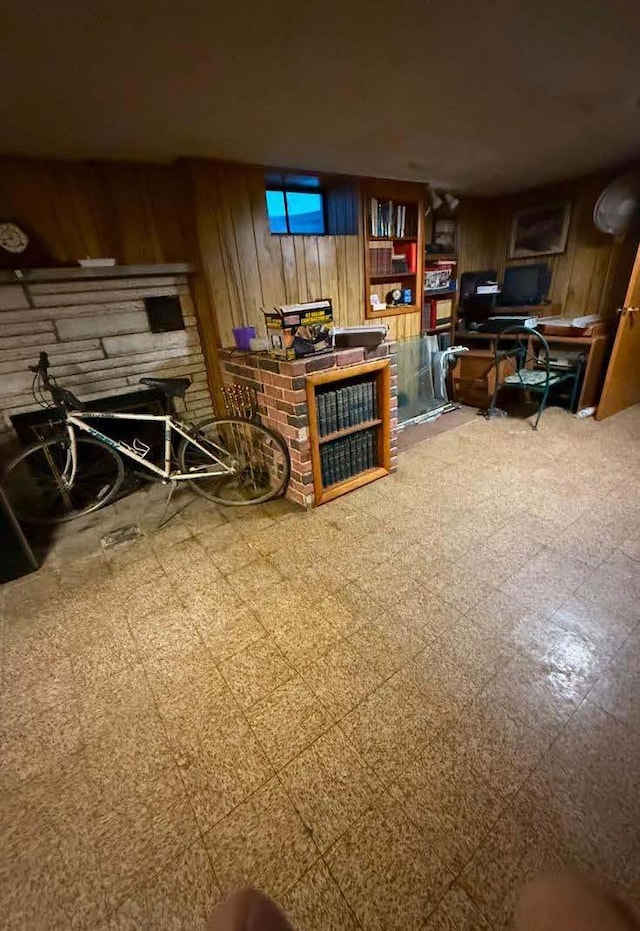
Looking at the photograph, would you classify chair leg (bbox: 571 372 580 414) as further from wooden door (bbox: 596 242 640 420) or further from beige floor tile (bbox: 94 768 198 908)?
beige floor tile (bbox: 94 768 198 908)

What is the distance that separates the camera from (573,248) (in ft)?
12.5

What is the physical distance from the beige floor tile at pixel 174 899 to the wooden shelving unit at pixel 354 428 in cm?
165

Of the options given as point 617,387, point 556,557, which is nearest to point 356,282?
point 617,387

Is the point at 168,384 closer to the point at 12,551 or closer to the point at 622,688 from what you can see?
the point at 12,551

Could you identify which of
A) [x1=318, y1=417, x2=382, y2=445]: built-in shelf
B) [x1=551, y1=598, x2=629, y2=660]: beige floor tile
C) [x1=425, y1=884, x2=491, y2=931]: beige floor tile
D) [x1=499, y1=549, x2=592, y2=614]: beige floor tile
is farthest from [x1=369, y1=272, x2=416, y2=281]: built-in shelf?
[x1=425, y1=884, x2=491, y2=931]: beige floor tile

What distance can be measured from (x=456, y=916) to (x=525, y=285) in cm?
483

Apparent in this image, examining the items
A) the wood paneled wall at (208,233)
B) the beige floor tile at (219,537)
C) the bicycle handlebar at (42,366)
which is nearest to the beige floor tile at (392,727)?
the beige floor tile at (219,537)

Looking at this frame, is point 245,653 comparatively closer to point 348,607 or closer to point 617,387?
point 348,607

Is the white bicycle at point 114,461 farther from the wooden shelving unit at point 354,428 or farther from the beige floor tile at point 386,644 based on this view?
the beige floor tile at point 386,644

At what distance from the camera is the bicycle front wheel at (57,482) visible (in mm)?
2268

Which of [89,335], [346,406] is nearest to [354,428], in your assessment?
[346,406]

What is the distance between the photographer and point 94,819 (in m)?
1.01

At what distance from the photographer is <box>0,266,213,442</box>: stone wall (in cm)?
219

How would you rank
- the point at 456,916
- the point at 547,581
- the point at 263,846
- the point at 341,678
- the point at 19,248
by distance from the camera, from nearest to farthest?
1. the point at 456,916
2. the point at 263,846
3. the point at 341,678
4. the point at 547,581
5. the point at 19,248
